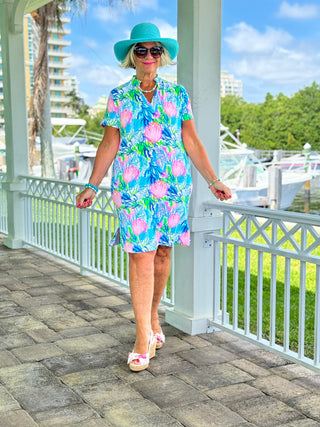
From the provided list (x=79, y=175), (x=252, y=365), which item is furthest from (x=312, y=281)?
(x=79, y=175)

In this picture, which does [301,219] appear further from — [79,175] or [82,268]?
[79,175]

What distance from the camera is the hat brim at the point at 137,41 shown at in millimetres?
2844

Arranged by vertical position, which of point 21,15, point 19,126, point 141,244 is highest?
point 21,15

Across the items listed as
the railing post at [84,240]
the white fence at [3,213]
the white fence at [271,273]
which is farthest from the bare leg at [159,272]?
the white fence at [3,213]

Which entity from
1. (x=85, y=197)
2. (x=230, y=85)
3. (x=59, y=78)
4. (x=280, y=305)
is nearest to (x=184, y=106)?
(x=85, y=197)

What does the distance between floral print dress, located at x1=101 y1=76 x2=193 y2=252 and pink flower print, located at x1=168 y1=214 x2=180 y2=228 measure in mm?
16

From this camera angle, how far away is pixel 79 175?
74.7ft

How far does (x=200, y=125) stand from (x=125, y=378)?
152 cm

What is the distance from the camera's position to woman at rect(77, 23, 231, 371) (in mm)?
2934

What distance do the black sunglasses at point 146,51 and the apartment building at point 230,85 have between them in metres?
66.4

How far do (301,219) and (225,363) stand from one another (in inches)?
34.7

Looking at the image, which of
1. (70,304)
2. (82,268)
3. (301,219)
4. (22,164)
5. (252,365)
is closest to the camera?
(301,219)

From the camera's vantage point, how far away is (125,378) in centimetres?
289

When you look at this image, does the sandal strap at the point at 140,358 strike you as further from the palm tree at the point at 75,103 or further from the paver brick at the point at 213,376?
the palm tree at the point at 75,103
